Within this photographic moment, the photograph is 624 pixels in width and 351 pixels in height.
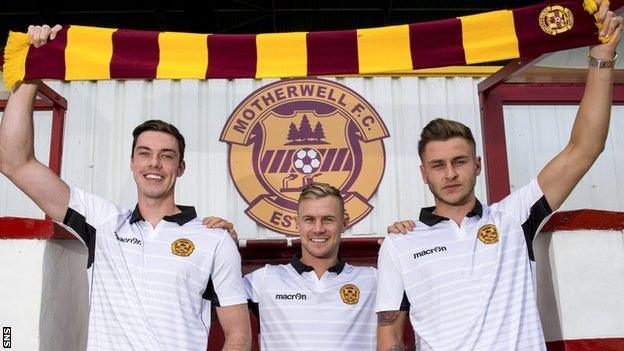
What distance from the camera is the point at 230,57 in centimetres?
299

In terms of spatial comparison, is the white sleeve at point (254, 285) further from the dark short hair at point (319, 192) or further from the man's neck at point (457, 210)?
the man's neck at point (457, 210)

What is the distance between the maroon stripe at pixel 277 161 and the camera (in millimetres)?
4805

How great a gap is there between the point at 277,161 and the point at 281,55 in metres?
1.87

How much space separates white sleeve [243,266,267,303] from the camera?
2.57m

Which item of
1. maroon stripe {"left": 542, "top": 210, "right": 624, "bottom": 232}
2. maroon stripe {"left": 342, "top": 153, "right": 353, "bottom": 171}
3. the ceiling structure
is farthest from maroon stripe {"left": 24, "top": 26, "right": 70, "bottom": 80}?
the ceiling structure

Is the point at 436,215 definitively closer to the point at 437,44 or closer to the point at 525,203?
the point at 525,203

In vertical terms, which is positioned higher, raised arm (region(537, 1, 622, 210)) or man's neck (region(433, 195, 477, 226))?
raised arm (region(537, 1, 622, 210))

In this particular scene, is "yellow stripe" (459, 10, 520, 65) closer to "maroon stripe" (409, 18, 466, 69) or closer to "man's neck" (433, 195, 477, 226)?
"maroon stripe" (409, 18, 466, 69)

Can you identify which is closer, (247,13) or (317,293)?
(317,293)

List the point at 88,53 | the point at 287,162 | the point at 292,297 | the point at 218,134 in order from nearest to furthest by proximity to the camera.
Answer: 1. the point at 292,297
2. the point at 88,53
3. the point at 287,162
4. the point at 218,134

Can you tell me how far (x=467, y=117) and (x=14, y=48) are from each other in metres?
3.36

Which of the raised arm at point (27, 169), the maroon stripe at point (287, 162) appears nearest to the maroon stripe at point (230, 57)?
the raised arm at point (27, 169)

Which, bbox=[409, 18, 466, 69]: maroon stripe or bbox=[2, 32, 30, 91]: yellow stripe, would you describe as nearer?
bbox=[2, 32, 30, 91]: yellow stripe

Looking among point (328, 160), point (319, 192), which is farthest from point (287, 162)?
point (319, 192)
